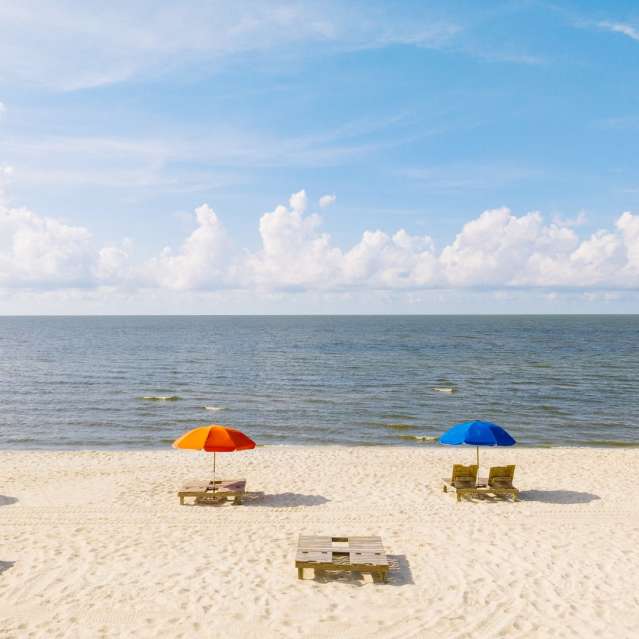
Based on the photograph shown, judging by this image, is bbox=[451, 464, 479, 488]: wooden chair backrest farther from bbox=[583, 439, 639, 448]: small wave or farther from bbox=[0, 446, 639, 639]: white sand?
bbox=[583, 439, 639, 448]: small wave

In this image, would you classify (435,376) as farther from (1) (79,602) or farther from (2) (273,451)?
(1) (79,602)

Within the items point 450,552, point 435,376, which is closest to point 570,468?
point 450,552

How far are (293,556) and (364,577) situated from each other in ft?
5.75

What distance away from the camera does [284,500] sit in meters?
16.2

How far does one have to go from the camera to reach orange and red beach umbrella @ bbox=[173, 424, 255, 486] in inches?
592

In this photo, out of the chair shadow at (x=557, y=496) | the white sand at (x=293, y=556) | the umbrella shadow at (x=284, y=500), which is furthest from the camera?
the chair shadow at (x=557, y=496)

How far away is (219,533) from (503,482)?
339 inches

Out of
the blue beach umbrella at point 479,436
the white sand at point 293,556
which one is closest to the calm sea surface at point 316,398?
the white sand at point 293,556

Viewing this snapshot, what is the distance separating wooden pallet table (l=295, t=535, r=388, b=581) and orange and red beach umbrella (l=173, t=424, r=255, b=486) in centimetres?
415

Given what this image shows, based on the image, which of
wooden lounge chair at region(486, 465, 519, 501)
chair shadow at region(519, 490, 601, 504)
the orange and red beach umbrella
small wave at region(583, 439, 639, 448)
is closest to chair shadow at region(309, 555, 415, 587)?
the orange and red beach umbrella

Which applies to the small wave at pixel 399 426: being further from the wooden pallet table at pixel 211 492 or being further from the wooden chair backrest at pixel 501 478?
the wooden pallet table at pixel 211 492

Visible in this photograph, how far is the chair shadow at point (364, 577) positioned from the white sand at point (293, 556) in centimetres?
5

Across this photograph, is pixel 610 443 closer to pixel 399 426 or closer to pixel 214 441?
pixel 399 426

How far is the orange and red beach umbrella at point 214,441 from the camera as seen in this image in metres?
15.0
